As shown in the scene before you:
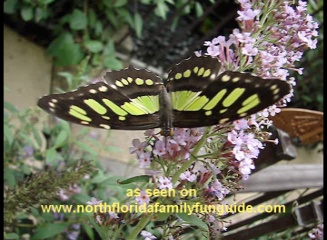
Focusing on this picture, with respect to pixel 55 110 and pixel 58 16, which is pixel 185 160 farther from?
pixel 58 16

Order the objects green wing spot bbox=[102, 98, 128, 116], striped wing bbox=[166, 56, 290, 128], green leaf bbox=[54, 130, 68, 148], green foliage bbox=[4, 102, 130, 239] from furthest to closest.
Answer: green leaf bbox=[54, 130, 68, 148] < green foliage bbox=[4, 102, 130, 239] < green wing spot bbox=[102, 98, 128, 116] < striped wing bbox=[166, 56, 290, 128]

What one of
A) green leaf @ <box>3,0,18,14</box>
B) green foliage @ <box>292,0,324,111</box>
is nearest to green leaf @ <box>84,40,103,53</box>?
green leaf @ <box>3,0,18,14</box>

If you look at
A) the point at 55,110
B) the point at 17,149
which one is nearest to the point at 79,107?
the point at 55,110

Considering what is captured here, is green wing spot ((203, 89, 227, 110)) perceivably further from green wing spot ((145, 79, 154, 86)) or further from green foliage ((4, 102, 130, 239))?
green foliage ((4, 102, 130, 239))

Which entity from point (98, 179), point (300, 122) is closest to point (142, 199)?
point (98, 179)

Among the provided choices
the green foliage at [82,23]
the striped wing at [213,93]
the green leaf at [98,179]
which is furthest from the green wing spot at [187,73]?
the green foliage at [82,23]

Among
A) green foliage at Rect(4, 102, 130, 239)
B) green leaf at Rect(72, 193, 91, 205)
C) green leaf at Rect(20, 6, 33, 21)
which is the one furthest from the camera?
green leaf at Rect(20, 6, 33, 21)

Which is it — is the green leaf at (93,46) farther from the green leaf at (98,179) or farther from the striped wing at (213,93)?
the striped wing at (213,93)
